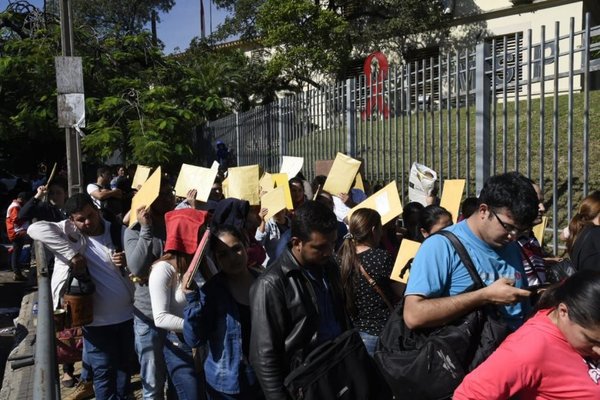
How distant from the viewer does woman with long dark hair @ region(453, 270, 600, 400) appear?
7.32 ft

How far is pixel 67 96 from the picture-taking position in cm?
855

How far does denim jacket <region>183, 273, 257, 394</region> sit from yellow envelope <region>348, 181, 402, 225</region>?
198 cm

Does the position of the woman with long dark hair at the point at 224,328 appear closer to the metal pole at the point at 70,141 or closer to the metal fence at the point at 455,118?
the metal fence at the point at 455,118

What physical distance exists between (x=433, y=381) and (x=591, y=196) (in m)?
2.41

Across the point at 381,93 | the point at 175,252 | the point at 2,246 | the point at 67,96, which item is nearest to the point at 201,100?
the point at 2,246

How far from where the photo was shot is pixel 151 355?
4402 mm

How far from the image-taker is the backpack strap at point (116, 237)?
15.6 ft

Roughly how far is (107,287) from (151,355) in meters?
0.63

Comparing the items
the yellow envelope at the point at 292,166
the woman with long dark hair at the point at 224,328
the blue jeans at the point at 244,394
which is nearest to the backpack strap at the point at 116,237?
the woman with long dark hair at the point at 224,328

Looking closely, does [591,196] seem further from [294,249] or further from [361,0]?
[361,0]

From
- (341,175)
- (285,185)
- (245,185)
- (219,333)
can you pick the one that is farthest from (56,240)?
(341,175)

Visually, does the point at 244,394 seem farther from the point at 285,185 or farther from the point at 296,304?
the point at 285,185

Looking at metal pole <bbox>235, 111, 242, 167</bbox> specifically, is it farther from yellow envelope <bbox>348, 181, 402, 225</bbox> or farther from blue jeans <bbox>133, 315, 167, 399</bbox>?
blue jeans <bbox>133, 315, 167, 399</bbox>

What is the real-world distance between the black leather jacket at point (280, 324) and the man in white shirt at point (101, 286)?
6.75 feet
